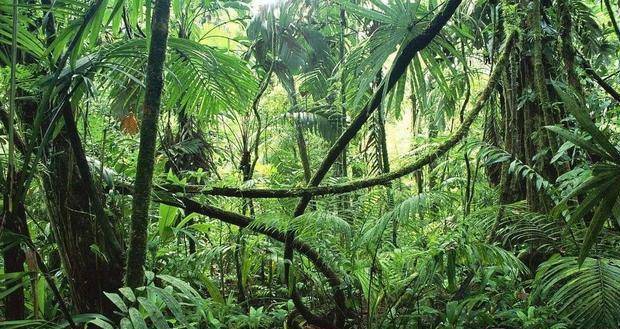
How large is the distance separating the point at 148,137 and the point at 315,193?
1.19 meters

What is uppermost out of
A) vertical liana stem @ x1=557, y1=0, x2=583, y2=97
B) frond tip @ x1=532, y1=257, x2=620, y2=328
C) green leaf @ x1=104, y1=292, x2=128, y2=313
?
vertical liana stem @ x1=557, y1=0, x2=583, y2=97

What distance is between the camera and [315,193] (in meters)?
2.35

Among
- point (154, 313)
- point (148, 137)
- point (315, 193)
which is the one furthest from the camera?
point (315, 193)

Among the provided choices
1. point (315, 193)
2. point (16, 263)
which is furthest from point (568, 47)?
point (16, 263)

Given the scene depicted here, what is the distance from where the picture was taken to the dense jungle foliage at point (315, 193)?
51.6 inches

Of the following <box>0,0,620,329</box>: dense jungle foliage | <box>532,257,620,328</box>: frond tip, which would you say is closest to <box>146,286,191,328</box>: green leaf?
<box>0,0,620,329</box>: dense jungle foliage

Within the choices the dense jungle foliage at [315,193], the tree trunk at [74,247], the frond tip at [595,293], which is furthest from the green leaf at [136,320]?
the frond tip at [595,293]

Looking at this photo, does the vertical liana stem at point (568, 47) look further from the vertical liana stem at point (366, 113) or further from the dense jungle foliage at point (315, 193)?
the vertical liana stem at point (366, 113)

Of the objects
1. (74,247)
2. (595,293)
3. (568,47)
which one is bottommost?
(595,293)

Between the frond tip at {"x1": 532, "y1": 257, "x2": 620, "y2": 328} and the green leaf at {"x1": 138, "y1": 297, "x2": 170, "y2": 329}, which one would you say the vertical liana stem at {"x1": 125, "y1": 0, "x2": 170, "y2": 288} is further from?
the frond tip at {"x1": 532, "y1": 257, "x2": 620, "y2": 328}

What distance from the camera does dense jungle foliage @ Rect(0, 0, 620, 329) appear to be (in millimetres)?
1312

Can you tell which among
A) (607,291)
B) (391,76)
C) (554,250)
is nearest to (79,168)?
(391,76)

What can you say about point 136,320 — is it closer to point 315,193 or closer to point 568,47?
point 315,193

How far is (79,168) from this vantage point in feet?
4.89
